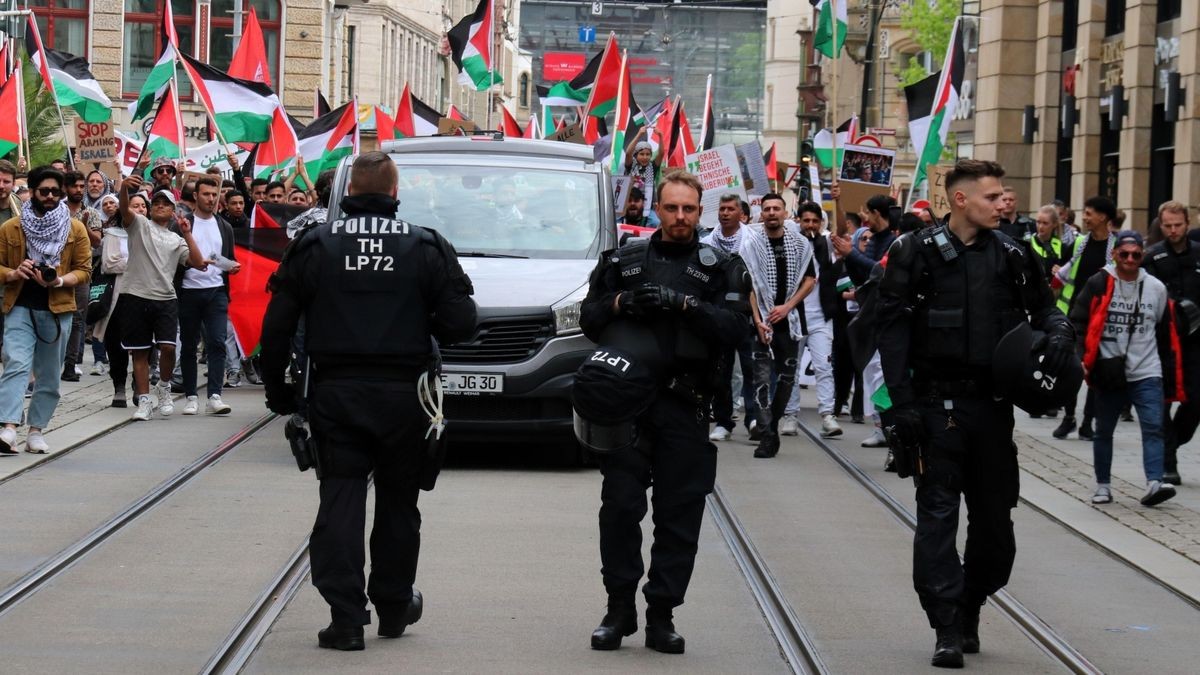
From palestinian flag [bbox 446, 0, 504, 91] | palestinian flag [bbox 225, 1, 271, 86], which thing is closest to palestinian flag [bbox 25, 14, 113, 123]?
palestinian flag [bbox 225, 1, 271, 86]

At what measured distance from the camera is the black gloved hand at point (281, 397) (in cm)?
746

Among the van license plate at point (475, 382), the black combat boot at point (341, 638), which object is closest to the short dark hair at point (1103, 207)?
the van license plate at point (475, 382)

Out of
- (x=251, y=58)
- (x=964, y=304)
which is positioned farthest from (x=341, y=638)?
(x=251, y=58)

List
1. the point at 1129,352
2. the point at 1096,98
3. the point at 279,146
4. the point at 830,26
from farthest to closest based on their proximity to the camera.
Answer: the point at 1096,98, the point at 279,146, the point at 830,26, the point at 1129,352

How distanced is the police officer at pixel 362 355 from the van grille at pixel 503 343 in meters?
5.37

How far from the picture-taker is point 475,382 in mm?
12844

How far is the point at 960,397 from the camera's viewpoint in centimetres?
745

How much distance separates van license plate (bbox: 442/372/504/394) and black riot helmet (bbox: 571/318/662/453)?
529 cm

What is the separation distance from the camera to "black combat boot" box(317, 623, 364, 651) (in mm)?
7328

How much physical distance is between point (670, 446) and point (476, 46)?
21.4 metres

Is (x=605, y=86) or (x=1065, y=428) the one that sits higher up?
(x=605, y=86)

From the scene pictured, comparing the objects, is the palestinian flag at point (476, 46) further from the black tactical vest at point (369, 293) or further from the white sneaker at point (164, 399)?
the black tactical vest at point (369, 293)

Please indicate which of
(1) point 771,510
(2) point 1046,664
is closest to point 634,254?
(2) point 1046,664

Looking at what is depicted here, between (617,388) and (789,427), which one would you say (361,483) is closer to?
(617,388)
